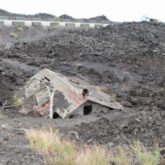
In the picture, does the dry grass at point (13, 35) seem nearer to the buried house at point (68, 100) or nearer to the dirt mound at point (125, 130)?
the buried house at point (68, 100)

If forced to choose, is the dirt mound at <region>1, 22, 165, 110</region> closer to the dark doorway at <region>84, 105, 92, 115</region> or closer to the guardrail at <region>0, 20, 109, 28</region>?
the dark doorway at <region>84, 105, 92, 115</region>

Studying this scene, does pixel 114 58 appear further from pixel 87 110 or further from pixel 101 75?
pixel 87 110

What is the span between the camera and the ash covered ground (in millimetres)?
12492

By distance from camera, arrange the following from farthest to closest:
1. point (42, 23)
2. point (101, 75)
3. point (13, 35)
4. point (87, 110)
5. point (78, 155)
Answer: point (42, 23) → point (13, 35) → point (101, 75) → point (87, 110) → point (78, 155)

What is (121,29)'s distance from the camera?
31.2 meters

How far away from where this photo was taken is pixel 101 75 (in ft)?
71.7

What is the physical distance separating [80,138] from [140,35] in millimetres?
17399

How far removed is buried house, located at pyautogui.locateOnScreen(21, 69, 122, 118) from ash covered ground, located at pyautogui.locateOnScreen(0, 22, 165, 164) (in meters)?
0.51

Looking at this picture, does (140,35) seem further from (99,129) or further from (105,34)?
(99,129)

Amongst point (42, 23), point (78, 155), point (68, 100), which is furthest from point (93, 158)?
point (42, 23)

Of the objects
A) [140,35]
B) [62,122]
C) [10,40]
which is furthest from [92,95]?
[10,40]

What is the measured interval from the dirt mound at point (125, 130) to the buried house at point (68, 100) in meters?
1.68

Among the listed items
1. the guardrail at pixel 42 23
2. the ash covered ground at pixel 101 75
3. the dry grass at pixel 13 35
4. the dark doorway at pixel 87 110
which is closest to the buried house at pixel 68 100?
the dark doorway at pixel 87 110

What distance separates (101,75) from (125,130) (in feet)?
28.6
